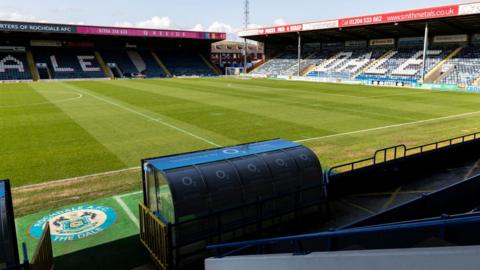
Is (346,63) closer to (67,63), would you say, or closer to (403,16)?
(403,16)

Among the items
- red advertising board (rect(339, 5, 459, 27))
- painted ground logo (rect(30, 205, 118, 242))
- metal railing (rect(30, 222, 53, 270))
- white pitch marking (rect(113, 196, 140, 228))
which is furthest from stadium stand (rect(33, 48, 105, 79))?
metal railing (rect(30, 222, 53, 270))

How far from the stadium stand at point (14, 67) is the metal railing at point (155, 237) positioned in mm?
69589

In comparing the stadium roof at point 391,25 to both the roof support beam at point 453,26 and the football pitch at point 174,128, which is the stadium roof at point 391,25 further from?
the football pitch at point 174,128

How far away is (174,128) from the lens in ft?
72.9

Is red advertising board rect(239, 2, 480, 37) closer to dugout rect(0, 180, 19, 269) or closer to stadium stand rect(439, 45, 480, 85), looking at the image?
stadium stand rect(439, 45, 480, 85)

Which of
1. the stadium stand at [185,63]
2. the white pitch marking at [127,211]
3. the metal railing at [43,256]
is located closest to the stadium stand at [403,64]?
the stadium stand at [185,63]

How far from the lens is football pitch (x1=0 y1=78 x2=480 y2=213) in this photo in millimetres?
14938

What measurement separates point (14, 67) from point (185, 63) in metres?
35.9

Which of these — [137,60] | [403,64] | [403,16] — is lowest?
[403,64]

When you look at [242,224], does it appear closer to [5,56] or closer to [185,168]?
[185,168]

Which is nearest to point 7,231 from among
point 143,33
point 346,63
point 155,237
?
point 155,237

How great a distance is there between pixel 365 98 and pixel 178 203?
34.2 metres

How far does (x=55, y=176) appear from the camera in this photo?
1369 centimetres

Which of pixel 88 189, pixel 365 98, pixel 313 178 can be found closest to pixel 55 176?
pixel 88 189
